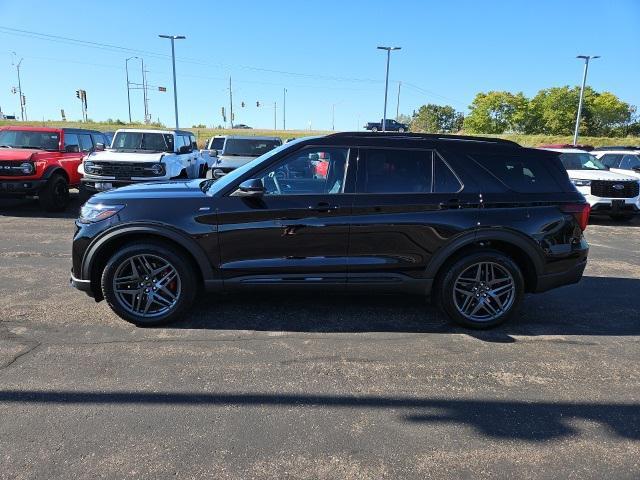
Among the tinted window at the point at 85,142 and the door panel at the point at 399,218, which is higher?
the tinted window at the point at 85,142

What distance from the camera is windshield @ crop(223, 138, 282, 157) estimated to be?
47.6 ft

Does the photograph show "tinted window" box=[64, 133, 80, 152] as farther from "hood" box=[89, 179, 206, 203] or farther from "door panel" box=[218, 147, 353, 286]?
"door panel" box=[218, 147, 353, 286]

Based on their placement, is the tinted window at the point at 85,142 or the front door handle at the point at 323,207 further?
the tinted window at the point at 85,142

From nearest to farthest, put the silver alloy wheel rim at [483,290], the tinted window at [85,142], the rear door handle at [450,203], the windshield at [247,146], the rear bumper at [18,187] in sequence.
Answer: the rear door handle at [450,203], the silver alloy wheel rim at [483,290], the rear bumper at [18,187], the tinted window at [85,142], the windshield at [247,146]

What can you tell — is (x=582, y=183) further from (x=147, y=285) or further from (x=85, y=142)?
(x=85, y=142)

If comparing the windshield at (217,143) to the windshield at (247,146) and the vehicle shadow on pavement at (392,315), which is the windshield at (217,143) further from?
the vehicle shadow on pavement at (392,315)

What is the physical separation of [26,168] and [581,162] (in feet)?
43.5

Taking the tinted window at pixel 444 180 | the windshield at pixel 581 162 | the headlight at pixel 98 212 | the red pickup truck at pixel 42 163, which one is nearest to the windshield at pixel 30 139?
the red pickup truck at pixel 42 163

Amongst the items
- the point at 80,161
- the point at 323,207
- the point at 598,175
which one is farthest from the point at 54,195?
the point at 598,175

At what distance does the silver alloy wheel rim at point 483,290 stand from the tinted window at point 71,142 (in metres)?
10.9

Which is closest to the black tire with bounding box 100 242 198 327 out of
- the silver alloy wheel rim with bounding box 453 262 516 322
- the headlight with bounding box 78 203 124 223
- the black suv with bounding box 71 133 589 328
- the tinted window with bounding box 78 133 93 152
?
the black suv with bounding box 71 133 589 328

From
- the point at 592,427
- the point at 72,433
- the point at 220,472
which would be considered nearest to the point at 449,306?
the point at 592,427

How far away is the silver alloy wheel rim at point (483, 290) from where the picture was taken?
15.5 feet

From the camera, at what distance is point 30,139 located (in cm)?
1208
